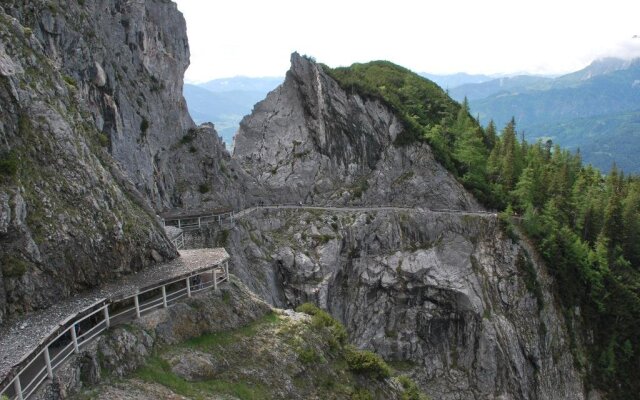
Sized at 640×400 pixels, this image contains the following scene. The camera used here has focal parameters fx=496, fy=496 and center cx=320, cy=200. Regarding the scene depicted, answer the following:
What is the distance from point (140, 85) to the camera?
6009 cm

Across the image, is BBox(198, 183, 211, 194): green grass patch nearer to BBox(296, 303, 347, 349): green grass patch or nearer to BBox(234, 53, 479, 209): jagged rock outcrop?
BBox(234, 53, 479, 209): jagged rock outcrop

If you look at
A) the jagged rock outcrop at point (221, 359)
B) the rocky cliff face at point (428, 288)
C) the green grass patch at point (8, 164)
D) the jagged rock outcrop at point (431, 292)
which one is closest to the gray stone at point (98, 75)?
the rocky cliff face at point (428, 288)

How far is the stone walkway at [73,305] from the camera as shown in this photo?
65.5ft

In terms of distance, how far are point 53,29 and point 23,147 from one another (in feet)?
80.3

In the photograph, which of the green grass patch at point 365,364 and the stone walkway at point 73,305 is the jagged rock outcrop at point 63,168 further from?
the green grass patch at point 365,364

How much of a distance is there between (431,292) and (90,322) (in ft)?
151

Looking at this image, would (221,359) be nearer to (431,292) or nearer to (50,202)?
(50,202)

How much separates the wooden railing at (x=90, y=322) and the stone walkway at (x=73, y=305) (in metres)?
0.28

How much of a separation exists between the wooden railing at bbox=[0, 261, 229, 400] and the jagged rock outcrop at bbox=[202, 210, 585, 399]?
1014 inches

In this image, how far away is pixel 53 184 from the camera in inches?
1055

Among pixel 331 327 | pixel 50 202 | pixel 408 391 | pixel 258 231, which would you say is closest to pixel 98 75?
pixel 258 231

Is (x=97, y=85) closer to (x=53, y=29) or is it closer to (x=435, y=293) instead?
(x=53, y=29)

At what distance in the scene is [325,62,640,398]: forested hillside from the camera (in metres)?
66.8

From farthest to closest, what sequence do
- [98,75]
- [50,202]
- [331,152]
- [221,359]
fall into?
[331,152], [98,75], [221,359], [50,202]
